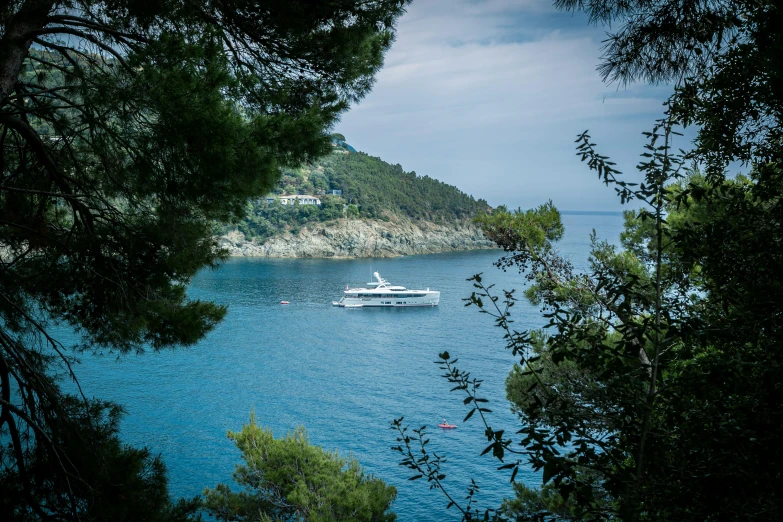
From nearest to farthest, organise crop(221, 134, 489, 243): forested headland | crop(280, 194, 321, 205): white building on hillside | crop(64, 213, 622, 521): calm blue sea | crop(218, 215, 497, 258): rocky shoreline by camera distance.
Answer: crop(64, 213, 622, 521): calm blue sea → crop(218, 215, 497, 258): rocky shoreline → crop(221, 134, 489, 243): forested headland → crop(280, 194, 321, 205): white building on hillside

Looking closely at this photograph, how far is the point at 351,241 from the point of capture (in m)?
53.9

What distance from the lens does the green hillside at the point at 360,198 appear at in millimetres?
55406

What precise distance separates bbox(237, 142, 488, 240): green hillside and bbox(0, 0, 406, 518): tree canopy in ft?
159

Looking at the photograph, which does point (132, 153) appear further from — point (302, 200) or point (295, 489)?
point (302, 200)

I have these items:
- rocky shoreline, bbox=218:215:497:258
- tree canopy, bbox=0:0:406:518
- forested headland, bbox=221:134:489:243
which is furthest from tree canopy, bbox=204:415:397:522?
forested headland, bbox=221:134:489:243

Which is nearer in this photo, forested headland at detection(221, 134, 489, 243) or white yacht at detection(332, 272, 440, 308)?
white yacht at detection(332, 272, 440, 308)

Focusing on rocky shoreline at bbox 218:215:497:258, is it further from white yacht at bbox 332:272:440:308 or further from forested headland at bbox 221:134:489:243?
white yacht at bbox 332:272:440:308

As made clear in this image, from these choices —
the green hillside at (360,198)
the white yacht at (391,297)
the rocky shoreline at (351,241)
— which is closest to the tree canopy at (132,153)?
the white yacht at (391,297)

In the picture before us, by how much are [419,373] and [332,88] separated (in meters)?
19.3

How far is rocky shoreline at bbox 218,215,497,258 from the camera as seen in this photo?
173ft

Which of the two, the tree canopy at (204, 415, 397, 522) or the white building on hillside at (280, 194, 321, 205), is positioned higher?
the white building on hillside at (280, 194, 321, 205)

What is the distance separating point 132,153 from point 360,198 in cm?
5583

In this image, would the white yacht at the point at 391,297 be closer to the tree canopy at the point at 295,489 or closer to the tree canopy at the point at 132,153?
the tree canopy at the point at 295,489

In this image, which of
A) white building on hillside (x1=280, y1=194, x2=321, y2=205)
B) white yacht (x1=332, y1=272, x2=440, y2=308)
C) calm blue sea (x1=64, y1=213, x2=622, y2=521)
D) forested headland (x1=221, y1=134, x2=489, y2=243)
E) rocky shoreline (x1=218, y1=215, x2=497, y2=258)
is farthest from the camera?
white building on hillside (x1=280, y1=194, x2=321, y2=205)
